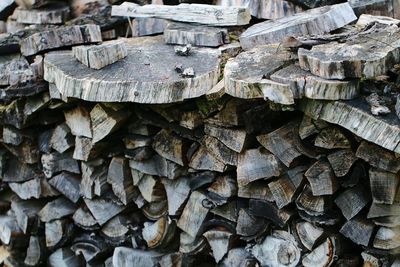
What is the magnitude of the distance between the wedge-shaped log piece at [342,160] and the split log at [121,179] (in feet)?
3.34

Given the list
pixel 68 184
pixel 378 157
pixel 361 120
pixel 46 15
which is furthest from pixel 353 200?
pixel 46 15

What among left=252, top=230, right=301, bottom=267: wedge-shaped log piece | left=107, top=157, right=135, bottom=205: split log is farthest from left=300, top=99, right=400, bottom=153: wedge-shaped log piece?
left=107, top=157, right=135, bottom=205: split log

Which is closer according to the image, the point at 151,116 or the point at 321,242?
the point at 321,242

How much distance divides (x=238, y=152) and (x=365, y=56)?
0.65 m

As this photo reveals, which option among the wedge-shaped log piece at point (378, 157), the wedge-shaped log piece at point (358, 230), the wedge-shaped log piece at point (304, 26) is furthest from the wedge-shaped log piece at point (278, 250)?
the wedge-shaped log piece at point (304, 26)

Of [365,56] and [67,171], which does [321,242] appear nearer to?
[365,56]

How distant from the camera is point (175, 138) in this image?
2.82 meters

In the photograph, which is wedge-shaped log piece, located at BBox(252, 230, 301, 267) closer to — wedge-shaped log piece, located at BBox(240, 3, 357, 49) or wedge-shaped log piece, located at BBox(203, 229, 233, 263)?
wedge-shaped log piece, located at BBox(203, 229, 233, 263)

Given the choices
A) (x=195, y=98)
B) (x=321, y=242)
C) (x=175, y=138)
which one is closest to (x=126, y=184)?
(x=175, y=138)

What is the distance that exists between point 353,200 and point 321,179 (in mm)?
141

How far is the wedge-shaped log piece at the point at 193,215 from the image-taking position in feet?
9.29

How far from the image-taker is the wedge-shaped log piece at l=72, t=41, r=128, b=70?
2.69m

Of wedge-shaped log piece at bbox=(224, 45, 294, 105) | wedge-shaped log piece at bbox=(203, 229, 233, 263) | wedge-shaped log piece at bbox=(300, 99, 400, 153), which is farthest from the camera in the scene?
wedge-shaped log piece at bbox=(203, 229, 233, 263)

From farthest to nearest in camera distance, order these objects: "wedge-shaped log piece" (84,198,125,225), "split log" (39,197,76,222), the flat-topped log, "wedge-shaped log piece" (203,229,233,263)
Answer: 1. "split log" (39,197,76,222)
2. "wedge-shaped log piece" (84,198,125,225)
3. "wedge-shaped log piece" (203,229,233,263)
4. the flat-topped log
